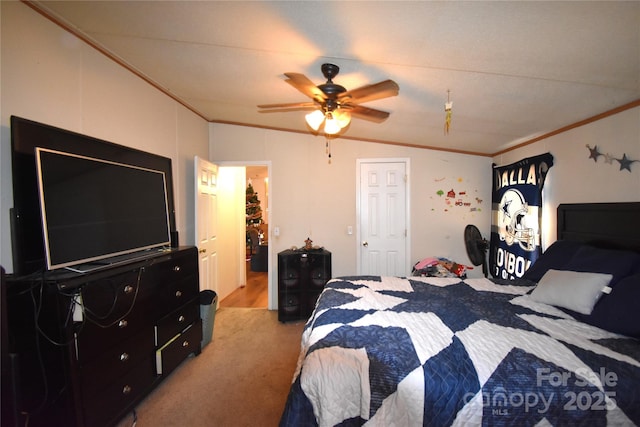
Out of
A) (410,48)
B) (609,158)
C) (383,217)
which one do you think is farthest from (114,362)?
(609,158)

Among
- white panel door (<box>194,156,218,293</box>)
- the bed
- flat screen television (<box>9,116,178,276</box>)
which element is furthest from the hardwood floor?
flat screen television (<box>9,116,178,276</box>)

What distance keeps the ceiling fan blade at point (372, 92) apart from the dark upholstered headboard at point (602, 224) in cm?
197

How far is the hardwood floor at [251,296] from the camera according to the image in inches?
160

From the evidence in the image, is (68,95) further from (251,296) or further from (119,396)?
(251,296)

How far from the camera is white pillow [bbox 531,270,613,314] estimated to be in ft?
5.53

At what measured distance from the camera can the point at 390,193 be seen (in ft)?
12.5

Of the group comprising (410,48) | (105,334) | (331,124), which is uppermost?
Result: (410,48)

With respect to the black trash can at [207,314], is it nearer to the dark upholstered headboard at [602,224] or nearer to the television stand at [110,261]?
the television stand at [110,261]

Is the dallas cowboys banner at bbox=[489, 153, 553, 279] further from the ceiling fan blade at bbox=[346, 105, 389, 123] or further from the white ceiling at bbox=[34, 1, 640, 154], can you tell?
the ceiling fan blade at bbox=[346, 105, 389, 123]

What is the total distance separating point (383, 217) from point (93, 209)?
3.16 metres

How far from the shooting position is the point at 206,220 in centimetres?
338

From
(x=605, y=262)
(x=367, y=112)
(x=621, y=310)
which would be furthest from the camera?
(x=367, y=112)

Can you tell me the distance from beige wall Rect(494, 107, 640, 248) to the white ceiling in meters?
0.15

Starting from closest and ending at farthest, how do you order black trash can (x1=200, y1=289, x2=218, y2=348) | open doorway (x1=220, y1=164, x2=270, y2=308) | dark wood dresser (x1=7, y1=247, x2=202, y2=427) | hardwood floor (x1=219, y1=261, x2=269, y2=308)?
dark wood dresser (x1=7, y1=247, x2=202, y2=427) → black trash can (x1=200, y1=289, x2=218, y2=348) → hardwood floor (x1=219, y1=261, x2=269, y2=308) → open doorway (x1=220, y1=164, x2=270, y2=308)
